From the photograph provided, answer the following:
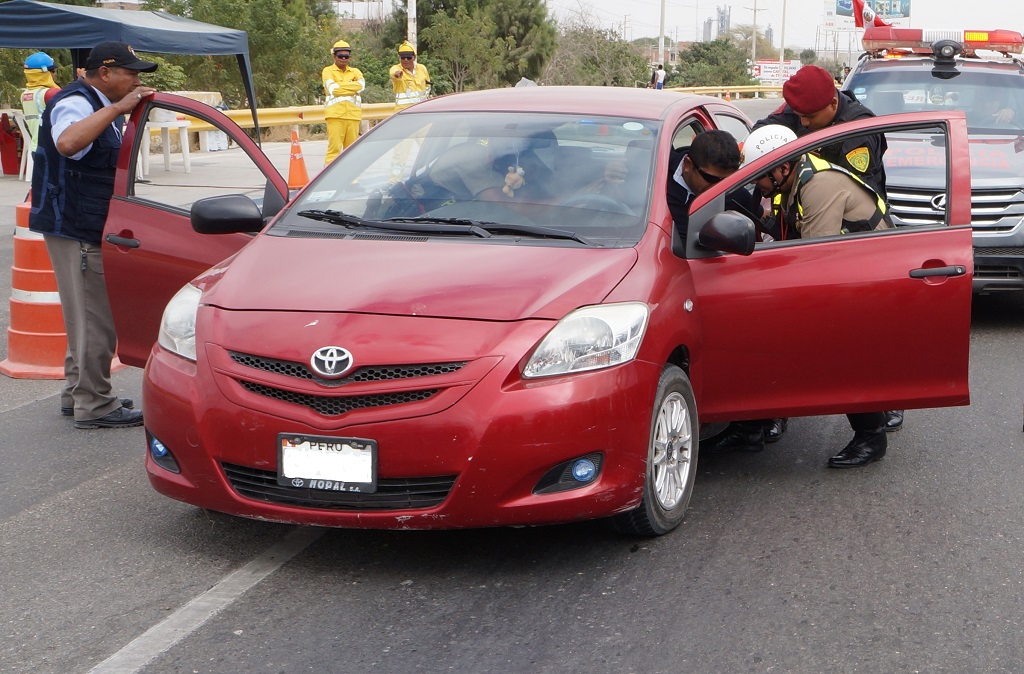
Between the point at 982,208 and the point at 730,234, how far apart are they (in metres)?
4.74

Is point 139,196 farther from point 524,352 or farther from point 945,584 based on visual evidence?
point 945,584

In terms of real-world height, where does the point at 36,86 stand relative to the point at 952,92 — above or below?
below

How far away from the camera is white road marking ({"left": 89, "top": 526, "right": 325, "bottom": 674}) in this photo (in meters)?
3.72

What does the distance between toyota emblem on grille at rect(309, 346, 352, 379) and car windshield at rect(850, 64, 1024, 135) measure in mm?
7392

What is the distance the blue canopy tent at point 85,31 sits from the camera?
14.6 m

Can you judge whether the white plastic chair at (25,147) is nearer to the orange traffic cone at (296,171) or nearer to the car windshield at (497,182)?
the orange traffic cone at (296,171)

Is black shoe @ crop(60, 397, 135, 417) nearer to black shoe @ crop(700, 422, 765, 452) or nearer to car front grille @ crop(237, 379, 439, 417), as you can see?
car front grille @ crop(237, 379, 439, 417)

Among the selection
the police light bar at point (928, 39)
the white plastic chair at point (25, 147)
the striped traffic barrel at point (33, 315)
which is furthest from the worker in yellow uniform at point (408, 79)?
the striped traffic barrel at point (33, 315)

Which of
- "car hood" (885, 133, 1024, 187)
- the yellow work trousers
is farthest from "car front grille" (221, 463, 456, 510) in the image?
the yellow work trousers

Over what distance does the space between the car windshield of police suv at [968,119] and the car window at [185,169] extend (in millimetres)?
4525

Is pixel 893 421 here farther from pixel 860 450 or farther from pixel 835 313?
pixel 835 313

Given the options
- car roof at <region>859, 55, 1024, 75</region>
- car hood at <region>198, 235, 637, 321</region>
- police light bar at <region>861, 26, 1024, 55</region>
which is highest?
police light bar at <region>861, 26, 1024, 55</region>

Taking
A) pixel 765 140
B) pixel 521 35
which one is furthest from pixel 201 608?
pixel 521 35

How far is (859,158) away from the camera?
610 centimetres
